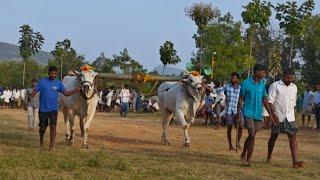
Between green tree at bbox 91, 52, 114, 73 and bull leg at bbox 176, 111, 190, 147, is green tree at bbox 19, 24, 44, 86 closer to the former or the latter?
green tree at bbox 91, 52, 114, 73

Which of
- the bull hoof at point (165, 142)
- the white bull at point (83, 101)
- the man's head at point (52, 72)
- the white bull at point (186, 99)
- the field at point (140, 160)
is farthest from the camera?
the bull hoof at point (165, 142)

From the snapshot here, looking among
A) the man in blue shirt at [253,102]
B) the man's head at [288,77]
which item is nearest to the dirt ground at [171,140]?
the man in blue shirt at [253,102]

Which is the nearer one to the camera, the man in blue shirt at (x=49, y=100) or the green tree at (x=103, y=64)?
the man in blue shirt at (x=49, y=100)

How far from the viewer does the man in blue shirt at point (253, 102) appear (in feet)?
40.3

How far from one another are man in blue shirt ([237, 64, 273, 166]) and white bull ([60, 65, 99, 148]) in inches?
165

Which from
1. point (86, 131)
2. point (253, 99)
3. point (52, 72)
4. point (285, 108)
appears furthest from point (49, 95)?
point (285, 108)

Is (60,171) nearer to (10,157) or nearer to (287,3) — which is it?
(10,157)

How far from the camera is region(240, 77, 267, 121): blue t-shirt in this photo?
1234 cm

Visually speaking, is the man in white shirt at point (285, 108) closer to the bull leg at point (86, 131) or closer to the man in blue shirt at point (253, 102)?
the man in blue shirt at point (253, 102)

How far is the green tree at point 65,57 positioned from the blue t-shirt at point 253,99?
48204 millimetres

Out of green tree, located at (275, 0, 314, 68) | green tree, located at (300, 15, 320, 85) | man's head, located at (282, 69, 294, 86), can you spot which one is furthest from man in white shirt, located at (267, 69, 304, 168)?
green tree, located at (300, 15, 320, 85)

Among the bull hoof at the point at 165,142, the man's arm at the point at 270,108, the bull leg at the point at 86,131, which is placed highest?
the man's arm at the point at 270,108

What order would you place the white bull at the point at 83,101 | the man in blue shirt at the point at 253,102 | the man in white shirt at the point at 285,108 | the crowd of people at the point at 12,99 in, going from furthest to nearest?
the crowd of people at the point at 12,99
the white bull at the point at 83,101
the man in white shirt at the point at 285,108
the man in blue shirt at the point at 253,102

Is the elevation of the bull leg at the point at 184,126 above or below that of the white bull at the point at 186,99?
below
